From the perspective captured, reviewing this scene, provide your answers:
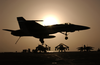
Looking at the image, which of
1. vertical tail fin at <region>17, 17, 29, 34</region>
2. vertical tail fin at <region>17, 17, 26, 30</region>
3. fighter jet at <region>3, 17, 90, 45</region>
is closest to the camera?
fighter jet at <region>3, 17, 90, 45</region>

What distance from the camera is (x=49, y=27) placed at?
35594 mm

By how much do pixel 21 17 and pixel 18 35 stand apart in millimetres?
5904

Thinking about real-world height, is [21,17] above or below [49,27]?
above

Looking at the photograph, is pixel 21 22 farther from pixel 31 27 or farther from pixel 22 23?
pixel 31 27

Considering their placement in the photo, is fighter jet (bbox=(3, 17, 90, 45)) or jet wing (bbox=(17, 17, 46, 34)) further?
jet wing (bbox=(17, 17, 46, 34))

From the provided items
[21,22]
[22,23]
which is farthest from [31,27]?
[21,22]

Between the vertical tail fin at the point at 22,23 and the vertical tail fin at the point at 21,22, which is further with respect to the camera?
the vertical tail fin at the point at 21,22

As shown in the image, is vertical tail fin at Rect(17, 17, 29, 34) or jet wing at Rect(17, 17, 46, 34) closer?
jet wing at Rect(17, 17, 46, 34)

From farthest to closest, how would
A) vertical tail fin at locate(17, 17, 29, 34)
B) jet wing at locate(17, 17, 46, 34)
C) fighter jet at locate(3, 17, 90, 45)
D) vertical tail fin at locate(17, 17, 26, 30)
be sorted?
vertical tail fin at locate(17, 17, 26, 30) < vertical tail fin at locate(17, 17, 29, 34) < jet wing at locate(17, 17, 46, 34) < fighter jet at locate(3, 17, 90, 45)

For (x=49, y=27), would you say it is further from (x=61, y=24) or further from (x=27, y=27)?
(x=27, y=27)

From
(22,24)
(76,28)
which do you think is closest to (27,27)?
(22,24)

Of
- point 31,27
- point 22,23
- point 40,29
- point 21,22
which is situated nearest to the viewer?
point 40,29

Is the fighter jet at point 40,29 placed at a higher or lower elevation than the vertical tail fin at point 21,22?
lower

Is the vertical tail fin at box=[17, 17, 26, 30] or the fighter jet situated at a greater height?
the vertical tail fin at box=[17, 17, 26, 30]
